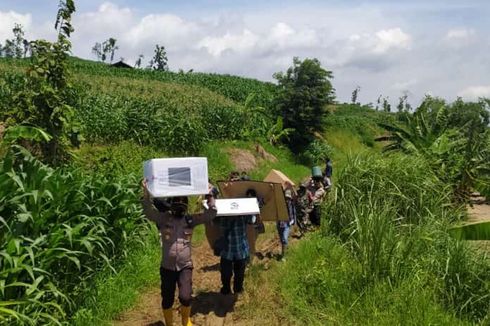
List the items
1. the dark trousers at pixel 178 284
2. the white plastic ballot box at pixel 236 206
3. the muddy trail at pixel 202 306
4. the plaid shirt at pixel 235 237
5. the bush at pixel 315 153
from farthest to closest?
the bush at pixel 315 153, the plaid shirt at pixel 235 237, the white plastic ballot box at pixel 236 206, the muddy trail at pixel 202 306, the dark trousers at pixel 178 284

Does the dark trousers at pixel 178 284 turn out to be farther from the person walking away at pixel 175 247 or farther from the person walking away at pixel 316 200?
the person walking away at pixel 316 200

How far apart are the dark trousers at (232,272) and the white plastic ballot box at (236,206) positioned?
67 centimetres

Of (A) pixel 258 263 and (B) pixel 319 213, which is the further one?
(B) pixel 319 213

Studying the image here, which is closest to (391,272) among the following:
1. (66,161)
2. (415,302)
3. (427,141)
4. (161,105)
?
(415,302)

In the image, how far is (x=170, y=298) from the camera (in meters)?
5.66

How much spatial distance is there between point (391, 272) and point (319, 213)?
3.97m

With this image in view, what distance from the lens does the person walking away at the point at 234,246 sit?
6602 millimetres

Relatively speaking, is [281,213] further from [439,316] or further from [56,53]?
[56,53]

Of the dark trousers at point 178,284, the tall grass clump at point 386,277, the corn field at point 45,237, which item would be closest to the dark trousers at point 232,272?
the tall grass clump at point 386,277

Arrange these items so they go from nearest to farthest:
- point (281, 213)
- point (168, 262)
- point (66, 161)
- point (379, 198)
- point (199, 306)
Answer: point (168, 262), point (199, 306), point (281, 213), point (66, 161), point (379, 198)

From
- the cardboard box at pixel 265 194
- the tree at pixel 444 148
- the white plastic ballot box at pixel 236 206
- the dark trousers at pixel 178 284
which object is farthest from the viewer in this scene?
the tree at pixel 444 148

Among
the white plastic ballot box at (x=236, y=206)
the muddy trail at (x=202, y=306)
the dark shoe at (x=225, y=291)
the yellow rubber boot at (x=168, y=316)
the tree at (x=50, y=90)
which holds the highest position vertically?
the tree at (x=50, y=90)

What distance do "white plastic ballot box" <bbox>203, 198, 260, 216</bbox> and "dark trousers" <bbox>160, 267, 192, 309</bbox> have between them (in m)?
1.04

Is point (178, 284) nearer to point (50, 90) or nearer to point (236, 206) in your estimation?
point (236, 206)
